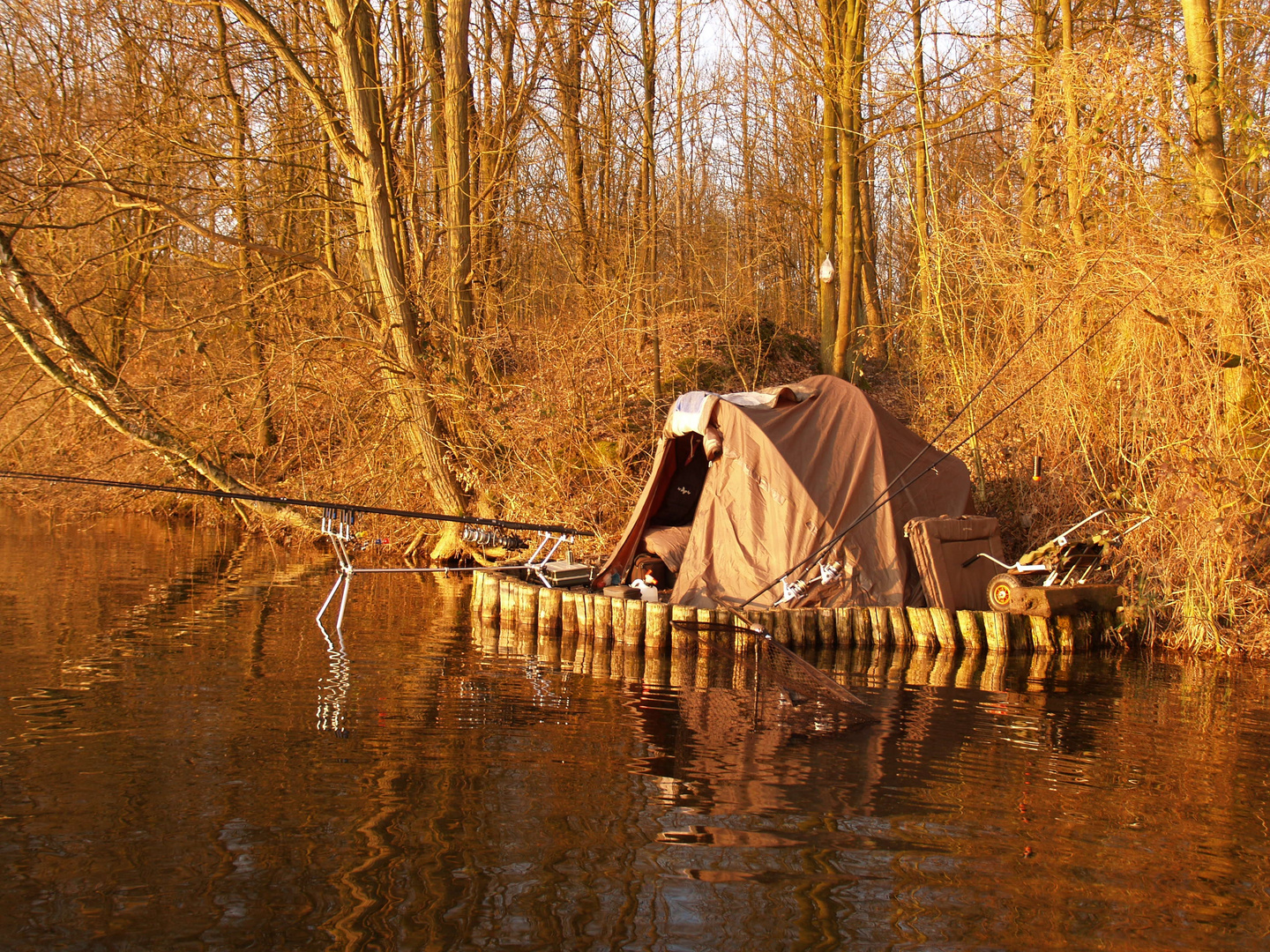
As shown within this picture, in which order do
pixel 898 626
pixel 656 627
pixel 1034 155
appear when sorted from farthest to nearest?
pixel 1034 155, pixel 898 626, pixel 656 627

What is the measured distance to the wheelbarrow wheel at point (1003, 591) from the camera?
37.4ft

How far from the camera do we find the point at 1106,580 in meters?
12.8

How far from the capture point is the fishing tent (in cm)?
1156

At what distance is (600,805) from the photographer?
6203 mm

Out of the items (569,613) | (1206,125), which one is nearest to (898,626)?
(569,613)

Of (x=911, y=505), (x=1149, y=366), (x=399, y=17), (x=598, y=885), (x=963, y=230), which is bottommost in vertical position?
(x=598, y=885)

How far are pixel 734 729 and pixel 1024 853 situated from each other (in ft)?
8.41

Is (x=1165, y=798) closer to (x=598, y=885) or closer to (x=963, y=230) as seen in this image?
(x=598, y=885)

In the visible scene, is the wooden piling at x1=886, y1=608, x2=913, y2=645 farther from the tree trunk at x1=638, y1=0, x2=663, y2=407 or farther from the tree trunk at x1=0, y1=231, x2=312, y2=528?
the tree trunk at x1=0, y1=231, x2=312, y2=528

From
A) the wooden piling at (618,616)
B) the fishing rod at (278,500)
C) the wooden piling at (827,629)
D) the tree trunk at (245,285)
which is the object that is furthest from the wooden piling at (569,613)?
the tree trunk at (245,285)

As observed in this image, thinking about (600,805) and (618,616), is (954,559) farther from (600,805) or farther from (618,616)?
(600,805)

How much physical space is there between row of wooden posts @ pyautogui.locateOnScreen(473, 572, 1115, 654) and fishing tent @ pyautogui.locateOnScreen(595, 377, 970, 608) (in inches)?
17.3

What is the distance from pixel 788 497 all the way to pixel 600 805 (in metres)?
5.89

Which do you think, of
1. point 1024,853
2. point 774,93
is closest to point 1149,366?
point 1024,853
